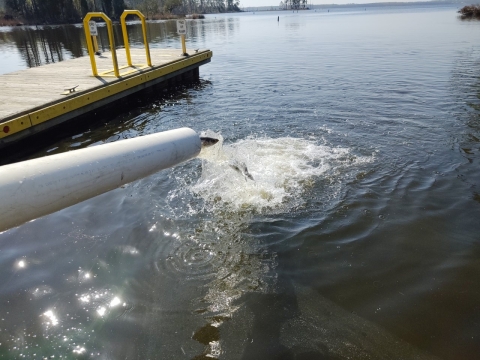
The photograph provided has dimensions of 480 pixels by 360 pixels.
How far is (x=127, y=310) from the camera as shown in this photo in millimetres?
3516

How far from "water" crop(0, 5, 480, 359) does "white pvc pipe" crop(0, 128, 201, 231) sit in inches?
68.3

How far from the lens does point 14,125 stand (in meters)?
6.73

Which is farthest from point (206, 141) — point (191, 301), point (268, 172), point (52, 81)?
point (52, 81)

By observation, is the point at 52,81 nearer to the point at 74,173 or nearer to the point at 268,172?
the point at 268,172

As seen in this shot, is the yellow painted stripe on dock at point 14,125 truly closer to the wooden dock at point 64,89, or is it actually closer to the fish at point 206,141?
the wooden dock at point 64,89

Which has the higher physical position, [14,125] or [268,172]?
[14,125]

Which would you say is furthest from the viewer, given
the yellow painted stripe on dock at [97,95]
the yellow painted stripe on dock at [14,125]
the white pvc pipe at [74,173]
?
the yellow painted stripe on dock at [97,95]

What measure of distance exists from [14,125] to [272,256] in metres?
5.58

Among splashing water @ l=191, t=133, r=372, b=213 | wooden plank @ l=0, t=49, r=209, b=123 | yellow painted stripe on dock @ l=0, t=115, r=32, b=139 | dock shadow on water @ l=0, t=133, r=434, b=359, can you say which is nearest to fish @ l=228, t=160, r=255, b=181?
splashing water @ l=191, t=133, r=372, b=213

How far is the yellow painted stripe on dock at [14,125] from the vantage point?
6531 millimetres

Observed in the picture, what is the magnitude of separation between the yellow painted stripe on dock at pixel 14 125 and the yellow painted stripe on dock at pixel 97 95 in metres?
0.04

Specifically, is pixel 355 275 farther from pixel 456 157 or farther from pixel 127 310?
pixel 456 157

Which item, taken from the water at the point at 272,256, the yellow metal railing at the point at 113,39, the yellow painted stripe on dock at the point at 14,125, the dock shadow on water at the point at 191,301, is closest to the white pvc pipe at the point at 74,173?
the dock shadow on water at the point at 191,301

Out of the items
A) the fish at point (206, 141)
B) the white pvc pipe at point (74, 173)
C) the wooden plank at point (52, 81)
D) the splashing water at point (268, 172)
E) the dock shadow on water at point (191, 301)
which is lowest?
the dock shadow on water at point (191, 301)
